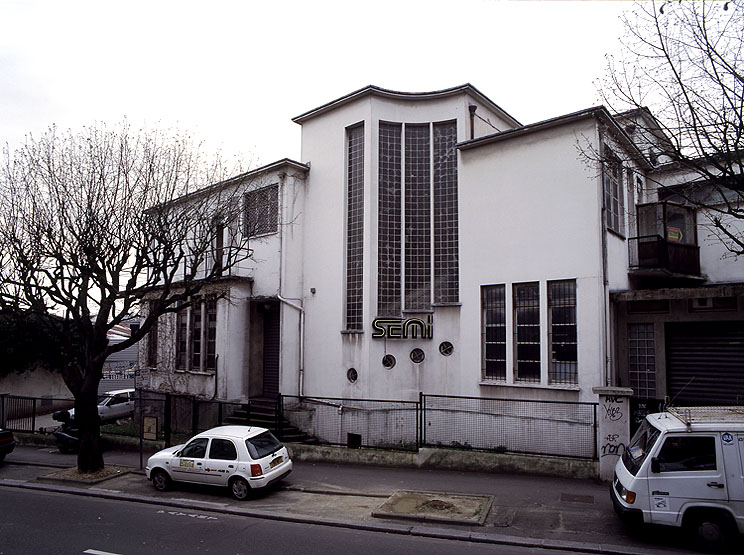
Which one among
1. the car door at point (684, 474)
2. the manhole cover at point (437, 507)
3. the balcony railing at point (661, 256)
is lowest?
the manhole cover at point (437, 507)

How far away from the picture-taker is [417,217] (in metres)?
17.5

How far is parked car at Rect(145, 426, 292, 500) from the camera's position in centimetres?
1123

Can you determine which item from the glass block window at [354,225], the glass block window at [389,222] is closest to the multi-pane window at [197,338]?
the glass block window at [354,225]

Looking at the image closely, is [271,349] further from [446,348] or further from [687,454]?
[687,454]

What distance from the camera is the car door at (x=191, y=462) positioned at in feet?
38.4

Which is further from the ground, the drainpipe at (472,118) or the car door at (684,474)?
the drainpipe at (472,118)

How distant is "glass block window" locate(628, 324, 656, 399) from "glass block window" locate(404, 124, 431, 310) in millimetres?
6166

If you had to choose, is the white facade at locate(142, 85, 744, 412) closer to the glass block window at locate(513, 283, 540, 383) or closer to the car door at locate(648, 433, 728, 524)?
the glass block window at locate(513, 283, 540, 383)

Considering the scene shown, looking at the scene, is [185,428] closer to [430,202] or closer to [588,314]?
[430,202]

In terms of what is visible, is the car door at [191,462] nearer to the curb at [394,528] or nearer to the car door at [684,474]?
the curb at [394,528]

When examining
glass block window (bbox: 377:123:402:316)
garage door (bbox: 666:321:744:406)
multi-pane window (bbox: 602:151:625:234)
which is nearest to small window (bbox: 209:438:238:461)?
glass block window (bbox: 377:123:402:316)

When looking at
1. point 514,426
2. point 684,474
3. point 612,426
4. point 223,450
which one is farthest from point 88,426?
point 684,474

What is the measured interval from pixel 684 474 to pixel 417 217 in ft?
36.6

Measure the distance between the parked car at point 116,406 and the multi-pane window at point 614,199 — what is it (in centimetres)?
2150
